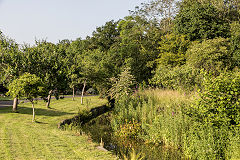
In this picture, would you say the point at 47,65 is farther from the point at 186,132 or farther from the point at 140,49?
the point at 140,49

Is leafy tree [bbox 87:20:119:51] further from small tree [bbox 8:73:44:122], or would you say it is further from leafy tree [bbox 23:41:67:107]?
small tree [bbox 8:73:44:122]

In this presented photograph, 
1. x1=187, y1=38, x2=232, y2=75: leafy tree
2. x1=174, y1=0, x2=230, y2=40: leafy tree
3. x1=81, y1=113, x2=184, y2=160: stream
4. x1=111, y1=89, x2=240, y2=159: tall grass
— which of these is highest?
x1=174, y1=0, x2=230, y2=40: leafy tree

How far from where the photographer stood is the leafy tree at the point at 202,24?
21.2 metres

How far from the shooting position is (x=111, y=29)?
36844 mm

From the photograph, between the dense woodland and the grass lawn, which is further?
the dense woodland

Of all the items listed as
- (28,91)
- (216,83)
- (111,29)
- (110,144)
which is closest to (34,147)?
(110,144)

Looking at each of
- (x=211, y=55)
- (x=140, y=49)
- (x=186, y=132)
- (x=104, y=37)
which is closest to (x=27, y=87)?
(x=186, y=132)

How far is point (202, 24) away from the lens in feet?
70.0

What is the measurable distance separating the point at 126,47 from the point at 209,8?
1056 centimetres

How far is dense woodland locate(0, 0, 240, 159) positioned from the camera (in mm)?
6653

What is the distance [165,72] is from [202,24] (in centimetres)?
874

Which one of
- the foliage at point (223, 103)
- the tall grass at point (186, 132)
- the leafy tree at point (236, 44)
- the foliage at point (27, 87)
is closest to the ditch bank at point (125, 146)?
the tall grass at point (186, 132)

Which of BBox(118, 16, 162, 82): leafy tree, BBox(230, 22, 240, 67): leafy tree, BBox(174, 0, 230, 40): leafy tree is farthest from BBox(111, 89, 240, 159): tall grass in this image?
BBox(174, 0, 230, 40): leafy tree

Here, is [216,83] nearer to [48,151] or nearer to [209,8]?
[48,151]
